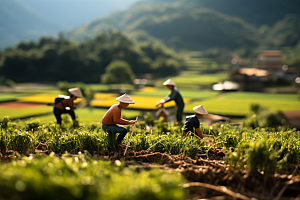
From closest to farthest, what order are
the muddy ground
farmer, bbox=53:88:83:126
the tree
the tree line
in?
the muddy ground
farmer, bbox=53:88:83:126
the tree
the tree line

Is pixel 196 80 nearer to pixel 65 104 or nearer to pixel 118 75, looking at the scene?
pixel 118 75

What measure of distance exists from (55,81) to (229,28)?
501ft

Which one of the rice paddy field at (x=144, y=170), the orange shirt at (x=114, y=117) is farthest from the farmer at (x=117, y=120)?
the rice paddy field at (x=144, y=170)

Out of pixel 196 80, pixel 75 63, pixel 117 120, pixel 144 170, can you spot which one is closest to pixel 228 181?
pixel 144 170

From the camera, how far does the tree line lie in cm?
5859

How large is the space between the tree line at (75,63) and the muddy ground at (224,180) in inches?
2068

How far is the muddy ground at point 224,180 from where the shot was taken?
115 inches

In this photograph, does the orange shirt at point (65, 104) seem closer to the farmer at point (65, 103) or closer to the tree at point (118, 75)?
the farmer at point (65, 103)

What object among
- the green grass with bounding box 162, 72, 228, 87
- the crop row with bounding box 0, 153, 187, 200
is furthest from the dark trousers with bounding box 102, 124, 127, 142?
the green grass with bounding box 162, 72, 228, 87

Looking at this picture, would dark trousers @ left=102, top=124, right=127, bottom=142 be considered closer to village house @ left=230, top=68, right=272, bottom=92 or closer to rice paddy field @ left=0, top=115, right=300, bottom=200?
rice paddy field @ left=0, top=115, right=300, bottom=200

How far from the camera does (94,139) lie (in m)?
4.47

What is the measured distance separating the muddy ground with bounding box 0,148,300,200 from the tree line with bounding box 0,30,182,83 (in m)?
52.5

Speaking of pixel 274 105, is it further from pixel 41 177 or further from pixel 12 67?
pixel 12 67

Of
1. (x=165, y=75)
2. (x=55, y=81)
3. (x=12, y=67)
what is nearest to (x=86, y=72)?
(x=55, y=81)
